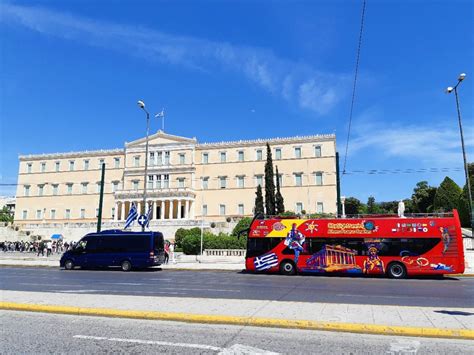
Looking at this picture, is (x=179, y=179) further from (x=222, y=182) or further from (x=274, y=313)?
(x=274, y=313)

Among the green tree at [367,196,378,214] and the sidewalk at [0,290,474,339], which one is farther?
the green tree at [367,196,378,214]

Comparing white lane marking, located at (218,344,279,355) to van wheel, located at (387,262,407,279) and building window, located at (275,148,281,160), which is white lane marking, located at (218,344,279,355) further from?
building window, located at (275,148,281,160)

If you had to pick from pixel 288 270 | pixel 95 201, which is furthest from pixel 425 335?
pixel 95 201

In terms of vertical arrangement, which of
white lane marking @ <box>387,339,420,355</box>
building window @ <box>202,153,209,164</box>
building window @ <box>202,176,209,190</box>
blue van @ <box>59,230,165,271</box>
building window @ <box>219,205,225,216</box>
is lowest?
white lane marking @ <box>387,339,420,355</box>

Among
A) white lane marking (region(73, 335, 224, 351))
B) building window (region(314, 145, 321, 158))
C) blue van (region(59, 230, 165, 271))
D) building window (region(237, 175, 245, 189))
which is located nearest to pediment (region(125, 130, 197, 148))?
building window (region(237, 175, 245, 189))

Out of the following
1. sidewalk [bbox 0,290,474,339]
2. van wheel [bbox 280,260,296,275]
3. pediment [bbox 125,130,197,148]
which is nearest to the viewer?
sidewalk [bbox 0,290,474,339]

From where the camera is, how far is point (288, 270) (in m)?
20.9

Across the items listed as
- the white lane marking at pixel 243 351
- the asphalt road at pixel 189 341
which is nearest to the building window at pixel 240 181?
the asphalt road at pixel 189 341

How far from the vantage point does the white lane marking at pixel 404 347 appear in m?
5.49

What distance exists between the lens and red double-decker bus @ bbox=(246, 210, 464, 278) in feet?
63.0

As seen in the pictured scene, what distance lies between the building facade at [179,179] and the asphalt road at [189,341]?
A: 56059 millimetres

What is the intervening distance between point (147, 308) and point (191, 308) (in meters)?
1.01

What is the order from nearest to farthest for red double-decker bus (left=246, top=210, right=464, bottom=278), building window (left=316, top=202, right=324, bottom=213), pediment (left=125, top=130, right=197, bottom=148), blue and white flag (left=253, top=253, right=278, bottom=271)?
red double-decker bus (left=246, top=210, right=464, bottom=278)
blue and white flag (left=253, top=253, right=278, bottom=271)
building window (left=316, top=202, right=324, bottom=213)
pediment (left=125, top=130, right=197, bottom=148)

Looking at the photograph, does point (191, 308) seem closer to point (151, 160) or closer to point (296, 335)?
point (296, 335)
